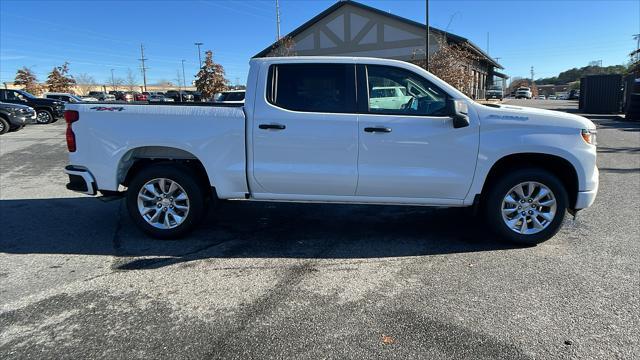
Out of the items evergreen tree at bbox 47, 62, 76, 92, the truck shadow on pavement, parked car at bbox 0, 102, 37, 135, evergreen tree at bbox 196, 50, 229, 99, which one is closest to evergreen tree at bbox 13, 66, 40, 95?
evergreen tree at bbox 47, 62, 76, 92

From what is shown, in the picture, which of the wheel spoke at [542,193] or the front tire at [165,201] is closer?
the wheel spoke at [542,193]

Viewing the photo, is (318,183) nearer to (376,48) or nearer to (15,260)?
(15,260)

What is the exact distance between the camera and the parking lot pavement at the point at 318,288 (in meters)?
3.05

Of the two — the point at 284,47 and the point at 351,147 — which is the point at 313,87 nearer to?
the point at 351,147


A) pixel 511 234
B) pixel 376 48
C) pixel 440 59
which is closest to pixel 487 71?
pixel 376 48

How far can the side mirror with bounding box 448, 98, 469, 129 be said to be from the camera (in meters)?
4.51

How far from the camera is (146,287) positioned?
3918 mm

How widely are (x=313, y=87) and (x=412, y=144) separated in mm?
1240

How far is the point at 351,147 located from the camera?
4.75 meters

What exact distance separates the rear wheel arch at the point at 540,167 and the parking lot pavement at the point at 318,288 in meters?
0.62

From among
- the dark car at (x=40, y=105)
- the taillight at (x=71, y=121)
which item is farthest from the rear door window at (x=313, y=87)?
the dark car at (x=40, y=105)

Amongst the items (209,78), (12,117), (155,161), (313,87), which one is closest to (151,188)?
(155,161)

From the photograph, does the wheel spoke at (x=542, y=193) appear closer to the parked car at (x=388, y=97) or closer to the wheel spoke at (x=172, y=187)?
the parked car at (x=388, y=97)

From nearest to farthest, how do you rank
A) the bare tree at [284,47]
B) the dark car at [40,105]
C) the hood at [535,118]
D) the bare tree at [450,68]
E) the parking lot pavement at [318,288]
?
the parking lot pavement at [318,288]
the hood at [535,118]
the bare tree at [450,68]
the dark car at [40,105]
the bare tree at [284,47]
